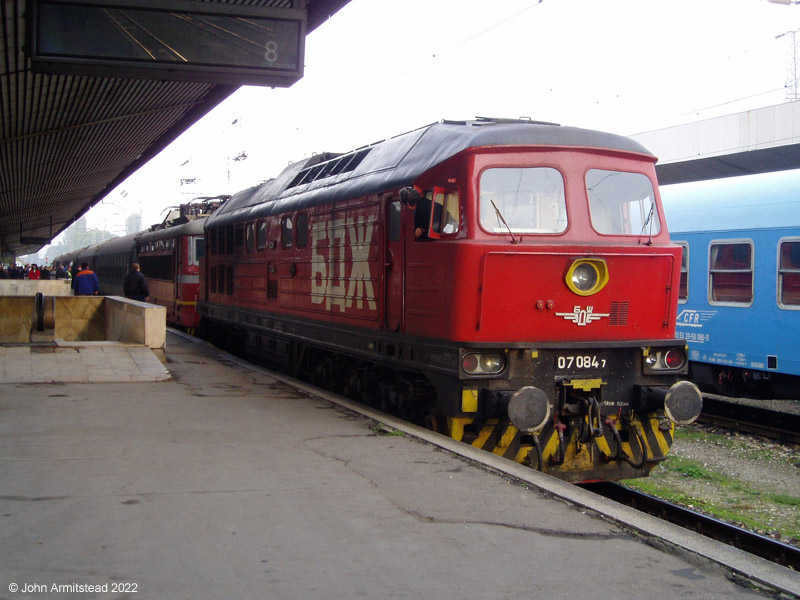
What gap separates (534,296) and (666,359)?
1.63 metres

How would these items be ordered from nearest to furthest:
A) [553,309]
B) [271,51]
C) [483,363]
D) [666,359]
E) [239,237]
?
1. [483,363]
2. [553,309]
3. [666,359]
4. [271,51]
5. [239,237]

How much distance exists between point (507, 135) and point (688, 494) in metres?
4.33

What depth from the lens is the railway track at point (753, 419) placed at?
35.9 feet

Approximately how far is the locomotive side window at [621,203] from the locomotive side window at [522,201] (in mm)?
365

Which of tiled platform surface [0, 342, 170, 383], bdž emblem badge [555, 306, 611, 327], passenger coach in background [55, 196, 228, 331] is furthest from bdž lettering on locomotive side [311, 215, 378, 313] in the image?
passenger coach in background [55, 196, 228, 331]

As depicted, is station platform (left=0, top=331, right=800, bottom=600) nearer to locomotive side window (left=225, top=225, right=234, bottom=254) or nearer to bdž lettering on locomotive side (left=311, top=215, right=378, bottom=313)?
bdž lettering on locomotive side (left=311, top=215, right=378, bottom=313)

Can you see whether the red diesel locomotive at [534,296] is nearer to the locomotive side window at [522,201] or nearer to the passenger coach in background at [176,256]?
the locomotive side window at [522,201]

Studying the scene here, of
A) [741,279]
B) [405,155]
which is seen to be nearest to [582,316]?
[405,155]

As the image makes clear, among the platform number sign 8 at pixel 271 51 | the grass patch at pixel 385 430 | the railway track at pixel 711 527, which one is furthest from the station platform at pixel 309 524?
the platform number sign 8 at pixel 271 51

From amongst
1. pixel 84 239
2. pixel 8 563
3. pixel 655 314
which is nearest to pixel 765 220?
pixel 655 314

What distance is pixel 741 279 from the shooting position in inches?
481

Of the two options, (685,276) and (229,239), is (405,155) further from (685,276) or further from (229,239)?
(229,239)

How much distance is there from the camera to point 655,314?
7816 millimetres

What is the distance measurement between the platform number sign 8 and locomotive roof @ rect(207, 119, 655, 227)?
165 cm
